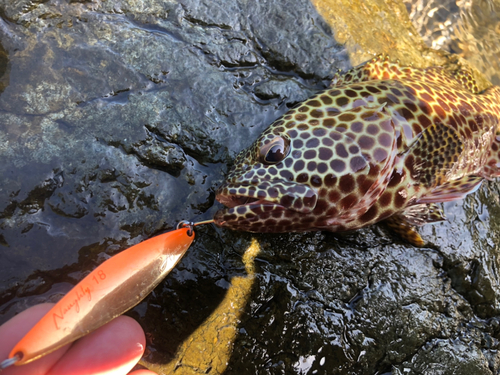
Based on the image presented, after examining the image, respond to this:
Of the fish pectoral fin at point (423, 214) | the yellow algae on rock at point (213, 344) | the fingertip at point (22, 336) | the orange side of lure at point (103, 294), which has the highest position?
the fish pectoral fin at point (423, 214)

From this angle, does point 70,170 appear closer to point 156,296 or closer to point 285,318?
point 156,296

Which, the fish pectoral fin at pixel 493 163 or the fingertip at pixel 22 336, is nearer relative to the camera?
the fingertip at pixel 22 336

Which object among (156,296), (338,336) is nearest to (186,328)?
(156,296)

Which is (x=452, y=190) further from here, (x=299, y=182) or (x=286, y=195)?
(x=286, y=195)

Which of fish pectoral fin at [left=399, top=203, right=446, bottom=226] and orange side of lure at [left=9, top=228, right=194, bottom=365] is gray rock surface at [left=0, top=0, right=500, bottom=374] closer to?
fish pectoral fin at [left=399, top=203, right=446, bottom=226]

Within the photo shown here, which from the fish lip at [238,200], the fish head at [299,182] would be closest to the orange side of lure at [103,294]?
the fish lip at [238,200]

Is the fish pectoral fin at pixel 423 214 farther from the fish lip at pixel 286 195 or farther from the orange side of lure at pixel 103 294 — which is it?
the orange side of lure at pixel 103 294

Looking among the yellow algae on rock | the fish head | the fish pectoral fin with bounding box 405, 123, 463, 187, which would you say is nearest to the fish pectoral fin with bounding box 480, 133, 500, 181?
the fish pectoral fin with bounding box 405, 123, 463, 187
